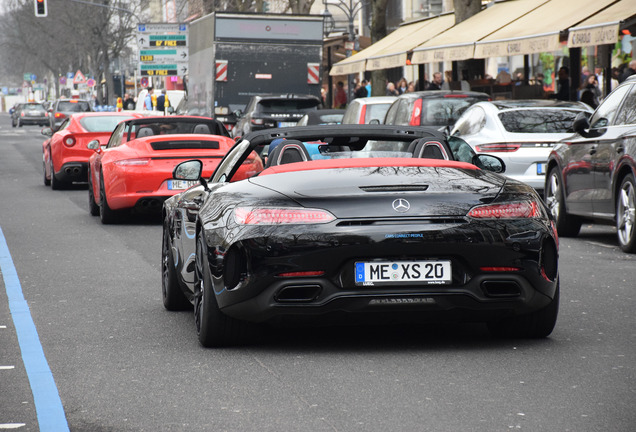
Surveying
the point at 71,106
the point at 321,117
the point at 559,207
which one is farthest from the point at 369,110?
the point at 71,106

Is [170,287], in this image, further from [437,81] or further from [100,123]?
[437,81]

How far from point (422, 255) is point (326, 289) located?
1.61ft

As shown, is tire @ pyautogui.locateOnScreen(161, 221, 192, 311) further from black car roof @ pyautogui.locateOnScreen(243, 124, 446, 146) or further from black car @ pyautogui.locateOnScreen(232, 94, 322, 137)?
black car @ pyautogui.locateOnScreen(232, 94, 322, 137)

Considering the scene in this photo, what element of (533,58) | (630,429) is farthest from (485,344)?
(533,58)

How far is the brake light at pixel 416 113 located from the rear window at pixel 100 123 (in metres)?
4.93

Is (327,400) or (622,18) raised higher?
(622,18)

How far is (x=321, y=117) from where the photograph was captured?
2577 centimetres

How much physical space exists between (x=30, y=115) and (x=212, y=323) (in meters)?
82.5

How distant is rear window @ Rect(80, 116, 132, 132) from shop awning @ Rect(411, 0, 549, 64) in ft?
24.5

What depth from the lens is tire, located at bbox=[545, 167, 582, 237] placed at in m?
13.6

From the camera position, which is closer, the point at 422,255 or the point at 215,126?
the point at 422,255

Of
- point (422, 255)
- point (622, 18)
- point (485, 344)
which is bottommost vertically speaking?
point (485, 344)

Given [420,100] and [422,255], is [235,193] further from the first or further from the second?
[420,100]

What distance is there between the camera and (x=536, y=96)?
28.2m
